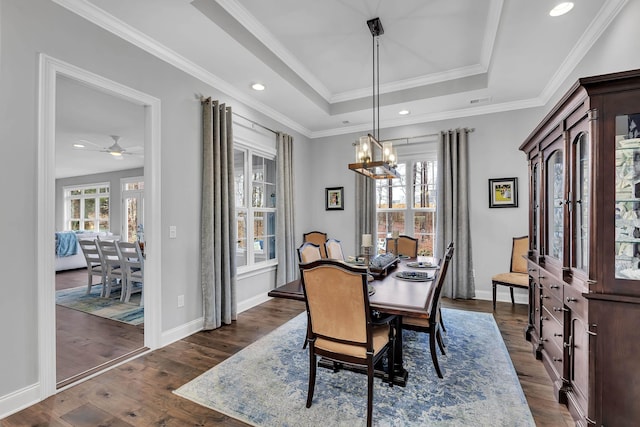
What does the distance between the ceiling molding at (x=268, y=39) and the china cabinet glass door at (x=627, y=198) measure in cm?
279

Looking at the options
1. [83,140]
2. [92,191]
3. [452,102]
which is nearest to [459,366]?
[452,102]

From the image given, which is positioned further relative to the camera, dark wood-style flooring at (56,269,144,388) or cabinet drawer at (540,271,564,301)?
dark wood-style flooring at (56,269,144,388)

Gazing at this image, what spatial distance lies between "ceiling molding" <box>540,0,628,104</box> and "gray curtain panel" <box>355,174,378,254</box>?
259 cm

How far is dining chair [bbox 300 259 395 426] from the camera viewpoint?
172cm

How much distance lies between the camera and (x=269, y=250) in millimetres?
4633

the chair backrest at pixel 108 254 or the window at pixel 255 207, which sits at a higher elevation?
the window at pixel 255 207

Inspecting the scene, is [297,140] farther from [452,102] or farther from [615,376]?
[615,376]

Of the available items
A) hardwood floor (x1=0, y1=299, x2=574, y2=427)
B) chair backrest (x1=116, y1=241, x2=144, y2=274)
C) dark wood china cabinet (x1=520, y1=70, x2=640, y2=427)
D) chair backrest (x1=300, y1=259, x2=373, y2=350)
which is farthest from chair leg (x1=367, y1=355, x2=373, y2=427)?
chair backrest (x1=116, y1=241, x2=144, y2=274)

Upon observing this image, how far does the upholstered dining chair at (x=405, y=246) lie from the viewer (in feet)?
13.3

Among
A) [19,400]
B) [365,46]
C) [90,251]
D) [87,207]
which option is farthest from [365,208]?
[87,207]

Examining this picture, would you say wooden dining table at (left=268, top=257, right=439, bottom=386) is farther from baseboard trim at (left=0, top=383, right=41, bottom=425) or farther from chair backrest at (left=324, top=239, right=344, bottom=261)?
baseboard trim at (left=0, top=383, right=41, bottom=425)

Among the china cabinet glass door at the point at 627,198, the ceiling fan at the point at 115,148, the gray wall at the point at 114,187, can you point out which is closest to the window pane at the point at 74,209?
the gray wall at the point at 114,187

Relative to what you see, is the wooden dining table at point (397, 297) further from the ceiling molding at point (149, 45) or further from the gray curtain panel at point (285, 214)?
the ceiling molding at point (149, 45)

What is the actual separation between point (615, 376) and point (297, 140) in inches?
183
